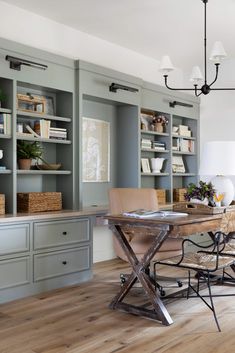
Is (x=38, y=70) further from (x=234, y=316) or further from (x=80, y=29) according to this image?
(x=234, y=316)

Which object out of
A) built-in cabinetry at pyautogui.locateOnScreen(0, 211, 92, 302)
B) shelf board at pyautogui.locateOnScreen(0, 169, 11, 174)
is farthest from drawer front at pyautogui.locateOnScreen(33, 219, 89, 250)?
shelf board at pyautogui.locateOnScreen(0, 169, 11, 174)

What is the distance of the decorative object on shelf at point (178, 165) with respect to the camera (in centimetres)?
637

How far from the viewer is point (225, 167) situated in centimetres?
402

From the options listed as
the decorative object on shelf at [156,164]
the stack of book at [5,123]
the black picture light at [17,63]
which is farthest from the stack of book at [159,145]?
the stack of book at [5,123]

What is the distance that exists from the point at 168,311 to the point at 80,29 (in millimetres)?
3412

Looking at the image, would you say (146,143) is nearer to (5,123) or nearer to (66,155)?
(66,155)

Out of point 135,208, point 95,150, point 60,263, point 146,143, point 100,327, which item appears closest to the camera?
point 100,327

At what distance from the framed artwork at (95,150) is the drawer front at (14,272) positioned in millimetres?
1598

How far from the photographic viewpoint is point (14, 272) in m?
3.70

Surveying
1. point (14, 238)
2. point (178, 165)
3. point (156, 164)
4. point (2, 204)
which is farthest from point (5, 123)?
point (178, 165)

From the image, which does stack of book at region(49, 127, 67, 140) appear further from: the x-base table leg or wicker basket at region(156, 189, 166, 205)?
wicker basket at region(156, 189, 166, 205)

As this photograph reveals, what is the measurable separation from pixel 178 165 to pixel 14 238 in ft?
11.2

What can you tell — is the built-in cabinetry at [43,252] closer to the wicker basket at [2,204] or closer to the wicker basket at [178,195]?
the wicker basket at [2,204]

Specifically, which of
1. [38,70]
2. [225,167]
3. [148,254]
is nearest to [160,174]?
[225,167]
